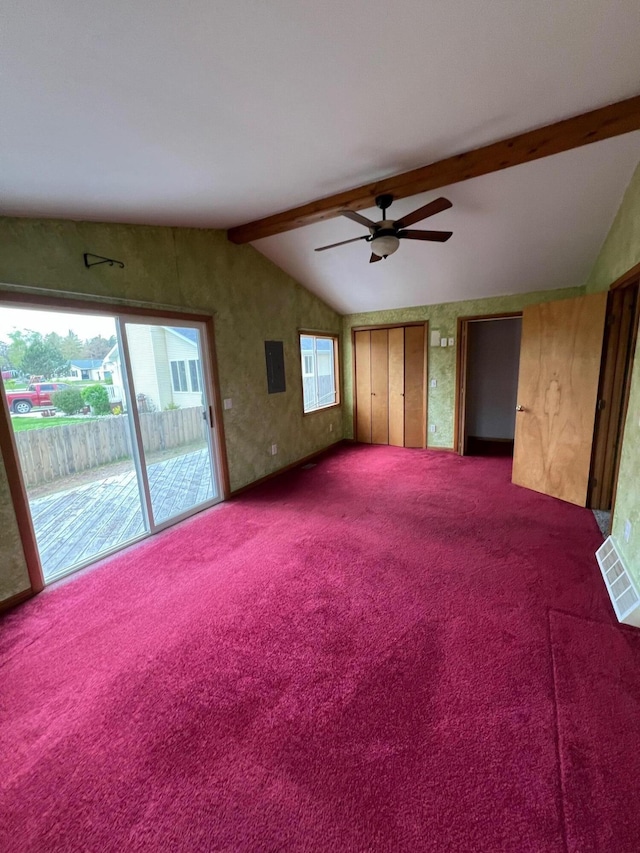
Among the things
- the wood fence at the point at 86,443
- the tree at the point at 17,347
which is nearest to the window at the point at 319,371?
the wood fence at the point at 86,443

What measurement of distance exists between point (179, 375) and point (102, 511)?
1.43m

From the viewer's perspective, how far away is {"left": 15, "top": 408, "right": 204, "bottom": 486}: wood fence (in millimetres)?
2475

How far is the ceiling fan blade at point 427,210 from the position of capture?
242cm

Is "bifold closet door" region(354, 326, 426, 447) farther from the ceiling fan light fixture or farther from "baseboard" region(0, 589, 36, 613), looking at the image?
"baseboard" region(0, 589, 36, 613)

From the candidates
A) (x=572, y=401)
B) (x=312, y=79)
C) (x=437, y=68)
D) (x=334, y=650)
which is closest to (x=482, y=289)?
(x=572, y=401)

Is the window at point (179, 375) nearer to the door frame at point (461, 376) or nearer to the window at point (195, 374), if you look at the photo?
the window at point (195, 374)

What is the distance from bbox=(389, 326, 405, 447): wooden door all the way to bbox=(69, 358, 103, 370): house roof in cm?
413

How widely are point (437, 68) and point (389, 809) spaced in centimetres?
293

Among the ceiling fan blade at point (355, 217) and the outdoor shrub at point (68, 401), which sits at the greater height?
the ceiling fan blade at point (355, 217)

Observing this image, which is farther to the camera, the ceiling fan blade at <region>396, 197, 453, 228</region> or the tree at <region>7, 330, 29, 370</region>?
the ceiling fan blade at <region>396, 197, 453, 228</region>

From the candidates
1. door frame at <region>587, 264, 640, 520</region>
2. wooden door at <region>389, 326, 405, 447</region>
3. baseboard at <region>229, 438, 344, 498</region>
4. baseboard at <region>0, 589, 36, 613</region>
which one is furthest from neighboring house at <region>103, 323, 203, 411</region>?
door frame at <region>587, 264, 640, 520</region>

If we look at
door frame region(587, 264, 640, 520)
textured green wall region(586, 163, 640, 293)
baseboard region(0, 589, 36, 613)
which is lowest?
baseboard region(0, 589, 36, 613)

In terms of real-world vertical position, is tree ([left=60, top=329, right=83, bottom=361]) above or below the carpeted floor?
above

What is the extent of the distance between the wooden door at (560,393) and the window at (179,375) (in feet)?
11.5
